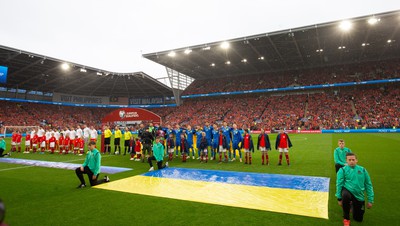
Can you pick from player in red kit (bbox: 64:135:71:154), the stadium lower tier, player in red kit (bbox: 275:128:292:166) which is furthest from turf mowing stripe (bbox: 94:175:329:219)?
the stadium lower tier

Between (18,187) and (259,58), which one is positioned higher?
(259,58)

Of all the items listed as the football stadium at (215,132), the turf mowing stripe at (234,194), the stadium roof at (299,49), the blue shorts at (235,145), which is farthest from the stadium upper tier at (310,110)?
the turf mowing stripe at (234,194)

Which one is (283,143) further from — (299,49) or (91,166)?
(299,49)

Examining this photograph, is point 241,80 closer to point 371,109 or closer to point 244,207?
point 371,109

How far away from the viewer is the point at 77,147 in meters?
16.2

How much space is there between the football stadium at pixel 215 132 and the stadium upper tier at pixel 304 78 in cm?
29

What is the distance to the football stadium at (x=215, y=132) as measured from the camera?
17.5 feet

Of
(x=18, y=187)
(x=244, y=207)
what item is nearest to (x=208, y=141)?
(x=244, y=207)

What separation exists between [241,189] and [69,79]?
48.4m

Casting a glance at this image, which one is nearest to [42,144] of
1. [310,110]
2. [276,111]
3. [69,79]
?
[69,79]

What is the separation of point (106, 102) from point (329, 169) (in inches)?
2316

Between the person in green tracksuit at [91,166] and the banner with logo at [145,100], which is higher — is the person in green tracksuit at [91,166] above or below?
below

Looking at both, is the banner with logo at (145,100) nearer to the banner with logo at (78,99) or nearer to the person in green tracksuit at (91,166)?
the banner with logo at (78,99)

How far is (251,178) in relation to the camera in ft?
26.3
